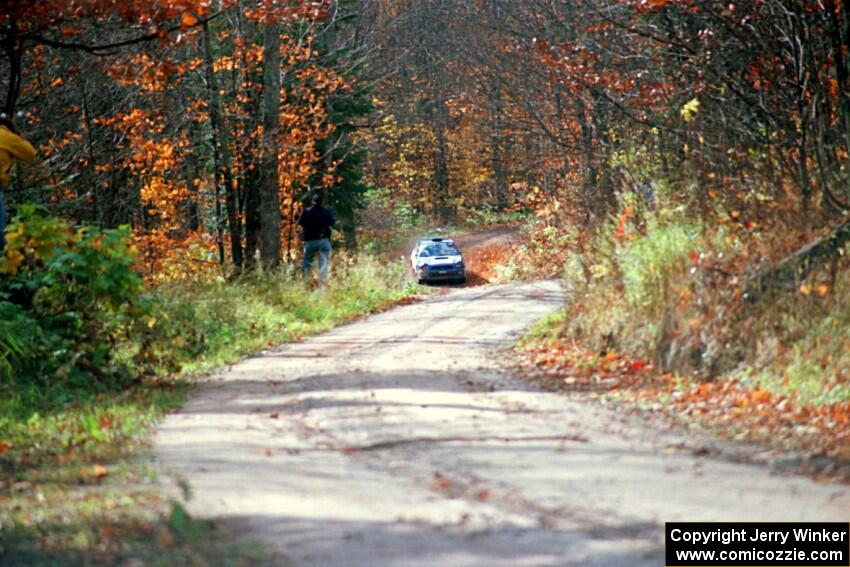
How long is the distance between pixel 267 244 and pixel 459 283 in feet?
63.7

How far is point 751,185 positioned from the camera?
13969 mm

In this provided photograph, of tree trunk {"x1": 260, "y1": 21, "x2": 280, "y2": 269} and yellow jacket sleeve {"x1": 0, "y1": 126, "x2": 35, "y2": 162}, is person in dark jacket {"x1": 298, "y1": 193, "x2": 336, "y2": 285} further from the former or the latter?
yellow jacket sleeve {"x1": 0, "y1": 126, "x2": 35, "y2": 162}

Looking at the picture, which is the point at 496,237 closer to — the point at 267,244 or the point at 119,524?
the point at 267,244

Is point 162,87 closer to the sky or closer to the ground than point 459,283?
closer to the sky

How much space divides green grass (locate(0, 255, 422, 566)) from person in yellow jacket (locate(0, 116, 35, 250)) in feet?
6.77

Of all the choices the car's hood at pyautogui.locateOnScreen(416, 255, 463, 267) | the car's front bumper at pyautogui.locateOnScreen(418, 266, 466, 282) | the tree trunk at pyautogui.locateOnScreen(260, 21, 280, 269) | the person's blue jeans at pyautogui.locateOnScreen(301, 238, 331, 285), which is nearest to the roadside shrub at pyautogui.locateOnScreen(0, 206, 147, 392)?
the tree trunk at pyautogui.locateOnScreen(260, 21, 280, 269)

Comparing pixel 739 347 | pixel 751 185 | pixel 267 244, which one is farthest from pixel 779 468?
pixel 267 244

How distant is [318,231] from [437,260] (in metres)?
18.0

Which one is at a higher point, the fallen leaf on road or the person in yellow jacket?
the person in yellow jacket

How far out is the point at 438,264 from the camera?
4238 cm

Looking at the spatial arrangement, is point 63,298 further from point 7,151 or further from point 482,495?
point 482,495

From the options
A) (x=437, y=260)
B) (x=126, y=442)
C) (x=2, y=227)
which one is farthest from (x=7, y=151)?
(x=437, y=260)

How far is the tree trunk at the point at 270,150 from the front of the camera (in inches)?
933

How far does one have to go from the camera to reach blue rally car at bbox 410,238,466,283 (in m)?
42.2
